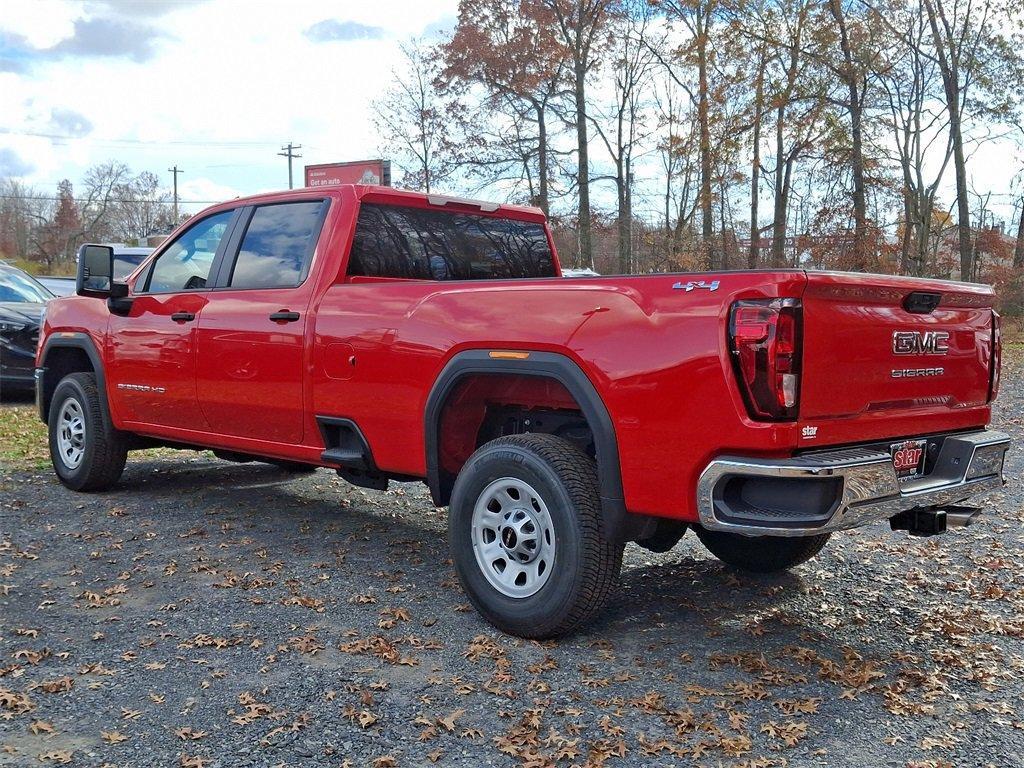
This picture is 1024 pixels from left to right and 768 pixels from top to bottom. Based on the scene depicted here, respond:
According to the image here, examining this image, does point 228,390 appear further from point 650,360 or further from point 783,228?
point 783,228

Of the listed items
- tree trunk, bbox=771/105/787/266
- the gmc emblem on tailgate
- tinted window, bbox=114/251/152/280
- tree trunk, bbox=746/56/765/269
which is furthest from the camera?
tree trunk, bbox=771/105/787/266

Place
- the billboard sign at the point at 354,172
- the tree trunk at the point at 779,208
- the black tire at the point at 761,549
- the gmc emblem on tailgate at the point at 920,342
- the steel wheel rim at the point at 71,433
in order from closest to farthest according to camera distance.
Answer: the gmc emblem on tailgate at the point at 920,342 < the black tire at the point at 761,549 < the steel wheel rim at the point at 71,433 < the tree trunk at the point at 779,208 < the billboard sign at the point at 354,172

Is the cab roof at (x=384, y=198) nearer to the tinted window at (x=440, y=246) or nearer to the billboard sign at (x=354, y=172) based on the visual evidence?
the tinted window at (x=440, y=246)

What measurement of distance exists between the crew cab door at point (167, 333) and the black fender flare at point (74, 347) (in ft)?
0.39

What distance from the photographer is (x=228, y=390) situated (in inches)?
219

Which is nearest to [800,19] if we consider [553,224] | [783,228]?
[783,228]

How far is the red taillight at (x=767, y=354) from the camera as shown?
326 centimetres

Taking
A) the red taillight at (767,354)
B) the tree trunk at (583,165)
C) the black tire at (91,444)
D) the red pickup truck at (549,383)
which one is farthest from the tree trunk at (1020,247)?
the red taillight at (767,354)

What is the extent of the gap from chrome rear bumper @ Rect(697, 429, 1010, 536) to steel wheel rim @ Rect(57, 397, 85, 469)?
5101 millimetres

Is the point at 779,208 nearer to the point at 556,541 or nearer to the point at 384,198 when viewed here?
the point at 384,198

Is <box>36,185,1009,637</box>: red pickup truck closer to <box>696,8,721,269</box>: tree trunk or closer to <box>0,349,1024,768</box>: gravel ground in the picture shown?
<box>0,349,1024,768</box>: gravel ground

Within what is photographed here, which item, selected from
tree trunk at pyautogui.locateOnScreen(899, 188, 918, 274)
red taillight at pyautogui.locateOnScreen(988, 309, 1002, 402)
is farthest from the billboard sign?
red taillight at pyautogui.locateOnScreen(988, 309, 1002, 402)

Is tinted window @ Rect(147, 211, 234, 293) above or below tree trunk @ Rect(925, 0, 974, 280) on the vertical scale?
below

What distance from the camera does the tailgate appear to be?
3.37 metres
